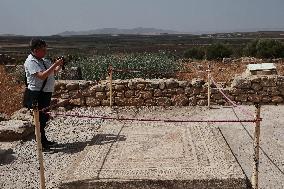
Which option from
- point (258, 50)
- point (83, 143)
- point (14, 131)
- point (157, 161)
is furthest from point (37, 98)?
point (258, 50)

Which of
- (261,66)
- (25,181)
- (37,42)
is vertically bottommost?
(25,181)

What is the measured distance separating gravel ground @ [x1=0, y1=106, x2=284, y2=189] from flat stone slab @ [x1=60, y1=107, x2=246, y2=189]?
1.11 feet

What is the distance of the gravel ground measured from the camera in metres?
6.21

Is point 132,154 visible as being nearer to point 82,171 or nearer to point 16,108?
point 82,171

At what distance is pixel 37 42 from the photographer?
6.83m

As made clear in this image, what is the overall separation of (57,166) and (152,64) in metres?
10.3

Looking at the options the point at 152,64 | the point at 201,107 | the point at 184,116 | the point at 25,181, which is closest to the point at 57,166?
the point at 25,181

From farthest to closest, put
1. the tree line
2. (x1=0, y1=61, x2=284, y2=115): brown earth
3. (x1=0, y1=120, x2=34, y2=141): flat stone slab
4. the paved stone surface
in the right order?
the tree line
(x1=0, y1=61, x2=284, y2=115): brown earth
(x1=0, y1=120, x2=34, y2=141): flat stone slab
the paved stone surface

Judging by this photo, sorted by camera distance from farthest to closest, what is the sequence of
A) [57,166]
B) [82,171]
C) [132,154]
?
[57,166]
[132,154]
[82,171]

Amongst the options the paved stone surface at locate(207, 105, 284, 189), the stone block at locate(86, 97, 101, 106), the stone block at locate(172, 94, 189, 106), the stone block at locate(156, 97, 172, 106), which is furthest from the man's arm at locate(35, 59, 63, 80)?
the stone block at locate(172, 94, 189, 106)

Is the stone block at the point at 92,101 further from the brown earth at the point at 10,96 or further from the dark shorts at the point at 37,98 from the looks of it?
the dark shorts at the point at 37,98

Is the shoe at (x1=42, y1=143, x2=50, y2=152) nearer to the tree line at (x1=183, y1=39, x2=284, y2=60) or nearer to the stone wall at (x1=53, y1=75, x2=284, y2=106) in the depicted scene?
the stone wall at (x1=53, y1=75, x2=284, y2=106)

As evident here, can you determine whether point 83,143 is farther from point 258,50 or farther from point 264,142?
point 258,50

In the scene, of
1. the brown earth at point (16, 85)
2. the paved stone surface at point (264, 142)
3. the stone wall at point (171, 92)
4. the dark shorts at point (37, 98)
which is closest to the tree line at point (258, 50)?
the brown earth at point (16, 85)
